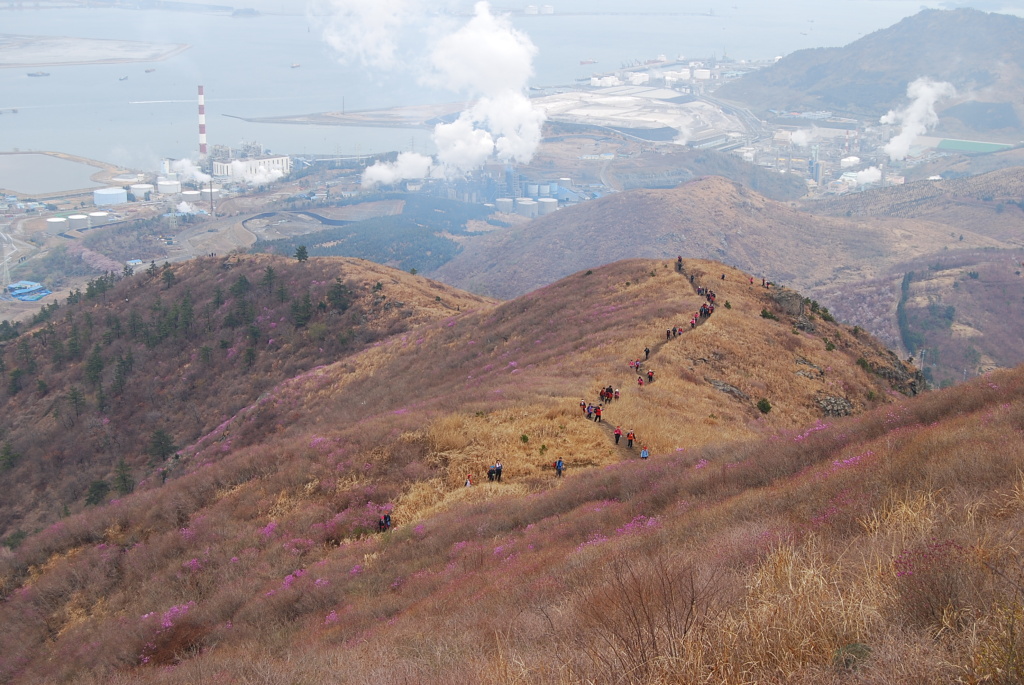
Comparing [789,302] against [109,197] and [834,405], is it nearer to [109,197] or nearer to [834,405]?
[834,405]

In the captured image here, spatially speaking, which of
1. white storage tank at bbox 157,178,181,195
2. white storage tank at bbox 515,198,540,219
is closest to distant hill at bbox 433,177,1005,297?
white storage tank at bbox 515,198,540,219

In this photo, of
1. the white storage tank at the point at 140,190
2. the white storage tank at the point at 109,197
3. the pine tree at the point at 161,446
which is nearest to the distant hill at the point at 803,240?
the pine tree at the point at 161,446

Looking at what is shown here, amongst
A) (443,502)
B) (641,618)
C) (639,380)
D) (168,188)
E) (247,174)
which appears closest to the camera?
(641,618)

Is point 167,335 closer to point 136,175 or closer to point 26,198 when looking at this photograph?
point 26,198

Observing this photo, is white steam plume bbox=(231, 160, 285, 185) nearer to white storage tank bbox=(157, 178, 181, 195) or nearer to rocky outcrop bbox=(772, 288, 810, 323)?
white storage tank bbox=(157, 178, 181, 195)

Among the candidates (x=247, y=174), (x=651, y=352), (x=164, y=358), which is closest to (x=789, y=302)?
(x=651, y=352)

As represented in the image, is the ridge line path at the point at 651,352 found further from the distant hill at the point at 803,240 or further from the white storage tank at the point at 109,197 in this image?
the white storage tank at the point at 109,197

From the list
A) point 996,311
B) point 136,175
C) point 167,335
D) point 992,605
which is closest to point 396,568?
point 992,605
